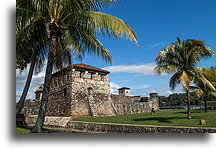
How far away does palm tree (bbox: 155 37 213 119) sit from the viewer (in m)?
4.83

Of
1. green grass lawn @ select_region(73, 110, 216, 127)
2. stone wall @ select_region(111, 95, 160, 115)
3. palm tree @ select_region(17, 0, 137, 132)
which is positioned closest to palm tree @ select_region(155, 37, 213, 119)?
green grass lawn @ select_region(73, 110, 216, 127)

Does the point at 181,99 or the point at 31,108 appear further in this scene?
the point at 31,108

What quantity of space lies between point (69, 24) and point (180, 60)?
3484mm

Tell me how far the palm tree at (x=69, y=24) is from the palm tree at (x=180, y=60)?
153 centimetres

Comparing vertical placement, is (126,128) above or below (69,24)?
below

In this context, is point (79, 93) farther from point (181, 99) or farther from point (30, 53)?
point (30, 53)

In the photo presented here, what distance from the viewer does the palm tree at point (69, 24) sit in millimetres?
3822

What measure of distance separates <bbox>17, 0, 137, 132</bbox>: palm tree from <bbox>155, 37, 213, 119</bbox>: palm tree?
1.53 meters

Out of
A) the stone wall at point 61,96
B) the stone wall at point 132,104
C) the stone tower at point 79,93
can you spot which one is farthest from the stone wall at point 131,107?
the stone wall at point 61,96

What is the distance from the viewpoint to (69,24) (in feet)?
13.1

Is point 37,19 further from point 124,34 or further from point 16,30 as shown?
point 124,34

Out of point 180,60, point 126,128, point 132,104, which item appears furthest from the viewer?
point 132,104

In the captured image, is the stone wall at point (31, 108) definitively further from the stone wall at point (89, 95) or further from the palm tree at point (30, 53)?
the palm tree at point (30, 53)

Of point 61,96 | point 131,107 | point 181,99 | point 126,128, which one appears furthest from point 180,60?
point 131,107
